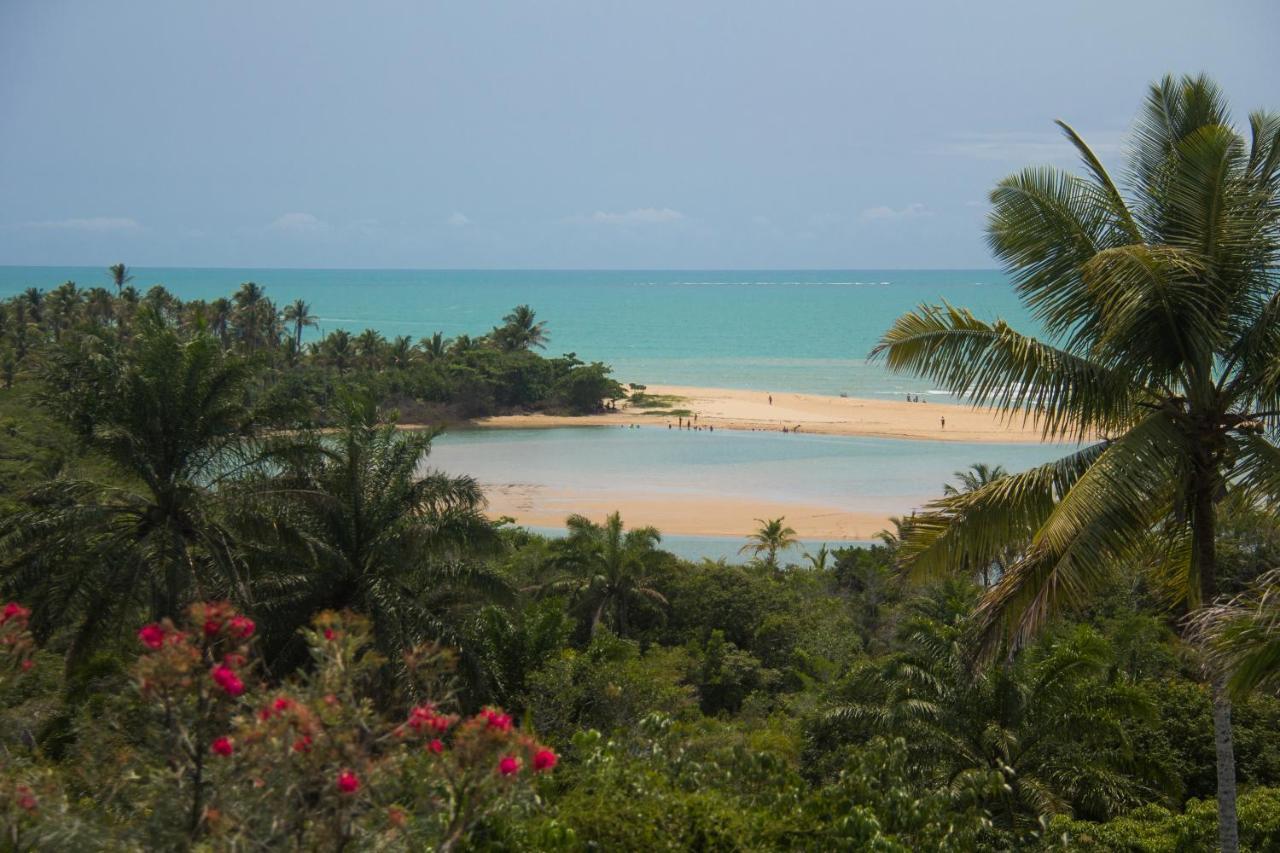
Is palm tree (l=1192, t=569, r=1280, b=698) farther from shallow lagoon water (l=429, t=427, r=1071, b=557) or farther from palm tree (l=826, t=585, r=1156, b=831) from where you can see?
shallow lagoon water (l=429, t=427, r=1071, b=557)

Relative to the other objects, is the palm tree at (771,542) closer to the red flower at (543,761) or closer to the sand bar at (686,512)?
the sand bar at (686,512)

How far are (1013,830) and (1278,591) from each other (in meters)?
6.60

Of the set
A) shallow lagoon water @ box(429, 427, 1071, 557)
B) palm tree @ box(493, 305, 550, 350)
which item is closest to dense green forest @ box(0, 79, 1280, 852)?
shallow lagoon water @ box(429, 427, 1071, 557)

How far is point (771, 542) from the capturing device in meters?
36.3

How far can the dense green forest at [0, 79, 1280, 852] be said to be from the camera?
4871 millimetres

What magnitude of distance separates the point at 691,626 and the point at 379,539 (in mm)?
12636

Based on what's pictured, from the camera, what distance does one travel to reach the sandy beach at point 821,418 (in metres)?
65.7

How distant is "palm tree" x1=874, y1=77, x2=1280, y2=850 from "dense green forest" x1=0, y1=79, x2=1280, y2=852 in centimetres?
2

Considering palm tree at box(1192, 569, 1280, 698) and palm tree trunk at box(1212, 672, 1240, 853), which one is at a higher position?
palm tree at box(1192, 569, 1280, 698)

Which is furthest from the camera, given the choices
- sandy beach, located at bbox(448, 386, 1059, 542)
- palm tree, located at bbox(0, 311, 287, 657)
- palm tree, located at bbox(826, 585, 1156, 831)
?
sandy beach, located at bbox(448, 386, 1059, 542)

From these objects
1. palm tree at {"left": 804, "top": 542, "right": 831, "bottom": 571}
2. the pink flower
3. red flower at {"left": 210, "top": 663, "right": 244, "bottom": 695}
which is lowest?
palm tree at {"left": 804, "top": 542, "right": 831, "bottom": 571}

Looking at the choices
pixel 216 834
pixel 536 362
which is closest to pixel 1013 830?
pixel 216 834

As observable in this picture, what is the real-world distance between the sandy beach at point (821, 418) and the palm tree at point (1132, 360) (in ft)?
188

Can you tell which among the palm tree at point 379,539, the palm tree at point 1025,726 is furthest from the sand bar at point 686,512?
the palm tree at point 1025,726
